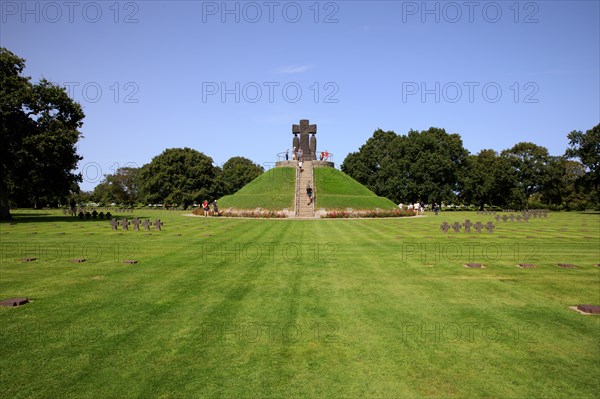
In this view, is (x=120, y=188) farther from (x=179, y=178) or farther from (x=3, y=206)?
(x=3, y=206)

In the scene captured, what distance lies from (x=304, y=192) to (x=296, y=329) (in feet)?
166

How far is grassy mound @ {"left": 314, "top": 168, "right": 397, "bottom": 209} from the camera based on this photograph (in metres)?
55.5

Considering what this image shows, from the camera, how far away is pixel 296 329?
8.16 m

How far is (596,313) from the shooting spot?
9539 millimetres

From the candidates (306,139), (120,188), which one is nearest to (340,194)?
(306,139)

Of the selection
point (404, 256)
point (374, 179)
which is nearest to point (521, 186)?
point (374, 179)

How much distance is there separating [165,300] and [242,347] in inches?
161

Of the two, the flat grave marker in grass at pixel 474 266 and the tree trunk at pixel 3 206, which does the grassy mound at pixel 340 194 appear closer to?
A: the tree trunk at pixel 3 206

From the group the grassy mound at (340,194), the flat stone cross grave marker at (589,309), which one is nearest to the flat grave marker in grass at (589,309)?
the flat stone cross grave marker at (589,309)

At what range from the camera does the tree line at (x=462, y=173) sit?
284ft

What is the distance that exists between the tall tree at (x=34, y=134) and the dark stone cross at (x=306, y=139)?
36.2 m

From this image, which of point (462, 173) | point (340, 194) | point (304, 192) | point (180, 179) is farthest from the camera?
point (180, 179)

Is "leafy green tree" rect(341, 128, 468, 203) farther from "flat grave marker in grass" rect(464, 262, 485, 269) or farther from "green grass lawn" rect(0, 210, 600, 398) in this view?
"flat grave marker in grass" rect(464, 262, 485, 269)

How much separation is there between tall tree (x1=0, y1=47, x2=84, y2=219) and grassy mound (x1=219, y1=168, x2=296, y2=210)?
71.4 feet
